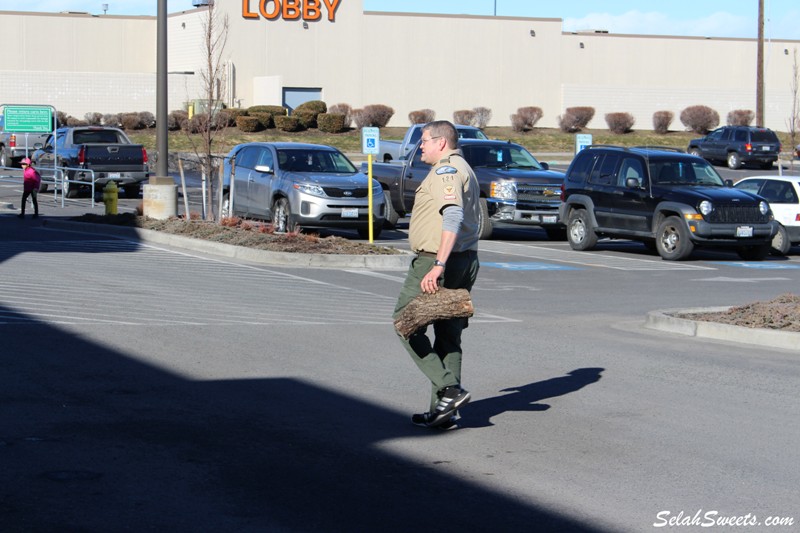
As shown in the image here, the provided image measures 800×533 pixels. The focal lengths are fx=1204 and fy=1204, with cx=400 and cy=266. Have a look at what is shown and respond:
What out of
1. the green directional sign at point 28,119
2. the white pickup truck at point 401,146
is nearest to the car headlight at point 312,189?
the white pickup truck at point 401,146

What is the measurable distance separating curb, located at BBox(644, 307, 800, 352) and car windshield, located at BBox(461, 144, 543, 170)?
39.5 ft

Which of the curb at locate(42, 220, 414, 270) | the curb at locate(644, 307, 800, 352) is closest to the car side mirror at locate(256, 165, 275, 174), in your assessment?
the curb at locate(42, 220, 414, 270)

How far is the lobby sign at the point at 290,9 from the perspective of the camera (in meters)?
66.3

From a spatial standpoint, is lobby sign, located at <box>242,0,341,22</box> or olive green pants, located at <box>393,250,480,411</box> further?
lobby sign, located at <box>242,0,341,22</box>

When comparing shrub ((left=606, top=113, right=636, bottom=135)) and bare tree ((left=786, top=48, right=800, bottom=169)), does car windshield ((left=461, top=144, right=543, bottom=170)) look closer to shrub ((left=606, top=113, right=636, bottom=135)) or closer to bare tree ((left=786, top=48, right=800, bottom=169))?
bare tree ((left=786, top=48, right=800, bottom=169))

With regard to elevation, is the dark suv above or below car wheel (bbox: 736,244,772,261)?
above

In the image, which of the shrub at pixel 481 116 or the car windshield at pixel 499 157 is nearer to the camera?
the car windshield at pixel 499 157

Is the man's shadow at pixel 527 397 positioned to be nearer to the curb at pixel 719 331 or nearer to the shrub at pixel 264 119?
the curb at pixel 719 331

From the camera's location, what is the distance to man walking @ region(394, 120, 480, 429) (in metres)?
7.49

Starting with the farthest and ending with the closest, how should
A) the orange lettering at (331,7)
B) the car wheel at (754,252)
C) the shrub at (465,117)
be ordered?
the orange lettering at (331,7), the shrub at (465,117), the car wheel at (754,252)

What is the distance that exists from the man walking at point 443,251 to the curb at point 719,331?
511 centimetres

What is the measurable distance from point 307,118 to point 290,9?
9.46 m

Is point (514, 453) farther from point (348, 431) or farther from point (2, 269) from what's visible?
point (2, 269)

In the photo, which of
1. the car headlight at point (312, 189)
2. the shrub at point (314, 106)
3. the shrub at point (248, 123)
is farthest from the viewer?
the shrub at point (314, 106)
